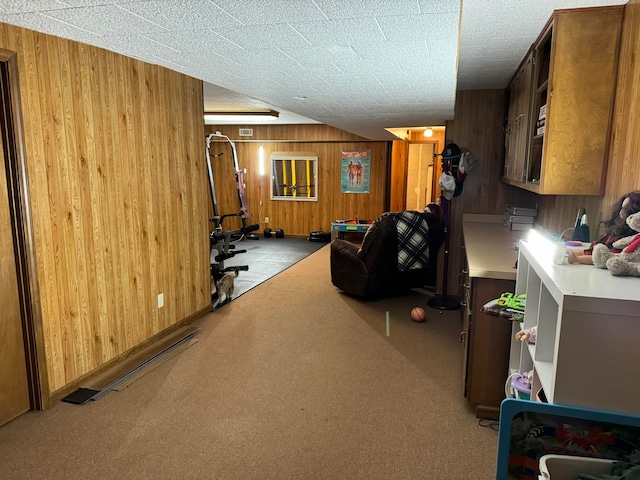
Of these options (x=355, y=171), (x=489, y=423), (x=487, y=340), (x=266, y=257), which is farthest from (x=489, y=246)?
(x=355, y=171)

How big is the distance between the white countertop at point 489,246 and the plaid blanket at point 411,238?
0.47 m

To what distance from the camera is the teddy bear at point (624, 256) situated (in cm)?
123

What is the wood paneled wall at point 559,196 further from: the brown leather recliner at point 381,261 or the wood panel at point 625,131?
the brown leather recliner at point 381,261

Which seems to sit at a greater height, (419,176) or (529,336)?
(419,176)

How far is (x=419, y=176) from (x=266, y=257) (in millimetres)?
4761

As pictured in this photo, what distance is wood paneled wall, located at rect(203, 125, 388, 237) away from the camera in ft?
29.1

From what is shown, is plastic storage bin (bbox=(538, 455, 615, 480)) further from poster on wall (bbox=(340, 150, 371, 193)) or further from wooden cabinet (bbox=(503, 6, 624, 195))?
poster on wall (bbox=(340, 150, 371, 193))

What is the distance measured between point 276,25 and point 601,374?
1877 millimetres

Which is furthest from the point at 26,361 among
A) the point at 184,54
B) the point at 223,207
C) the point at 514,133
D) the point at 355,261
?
the point at 223,207

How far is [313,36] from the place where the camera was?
219cm

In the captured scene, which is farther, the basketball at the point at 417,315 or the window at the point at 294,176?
the window at the point at 294,176

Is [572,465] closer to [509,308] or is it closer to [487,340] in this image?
[509,308]

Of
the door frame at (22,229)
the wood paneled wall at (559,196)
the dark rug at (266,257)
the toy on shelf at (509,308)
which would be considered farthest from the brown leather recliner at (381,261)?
the door frame at (22,229)

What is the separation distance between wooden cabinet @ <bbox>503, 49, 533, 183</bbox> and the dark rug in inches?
128
